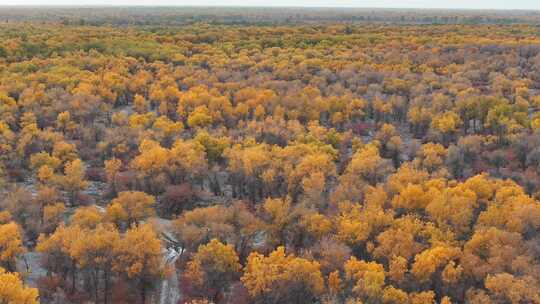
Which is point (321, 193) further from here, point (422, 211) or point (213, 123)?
point (213, 123)

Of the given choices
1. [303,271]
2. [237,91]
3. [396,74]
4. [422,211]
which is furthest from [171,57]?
[303,271]

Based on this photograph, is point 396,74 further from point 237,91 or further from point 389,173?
point 389,173

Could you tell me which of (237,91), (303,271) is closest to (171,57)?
(237,91)

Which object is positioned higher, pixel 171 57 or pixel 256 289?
pixel 171 57

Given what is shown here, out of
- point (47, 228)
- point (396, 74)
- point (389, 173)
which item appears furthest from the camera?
point (396, 74)

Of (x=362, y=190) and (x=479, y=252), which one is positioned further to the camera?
(x=362, y=190)

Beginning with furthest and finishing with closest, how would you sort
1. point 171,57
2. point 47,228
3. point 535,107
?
point 171,57 → point 535,107 → point 47,228
